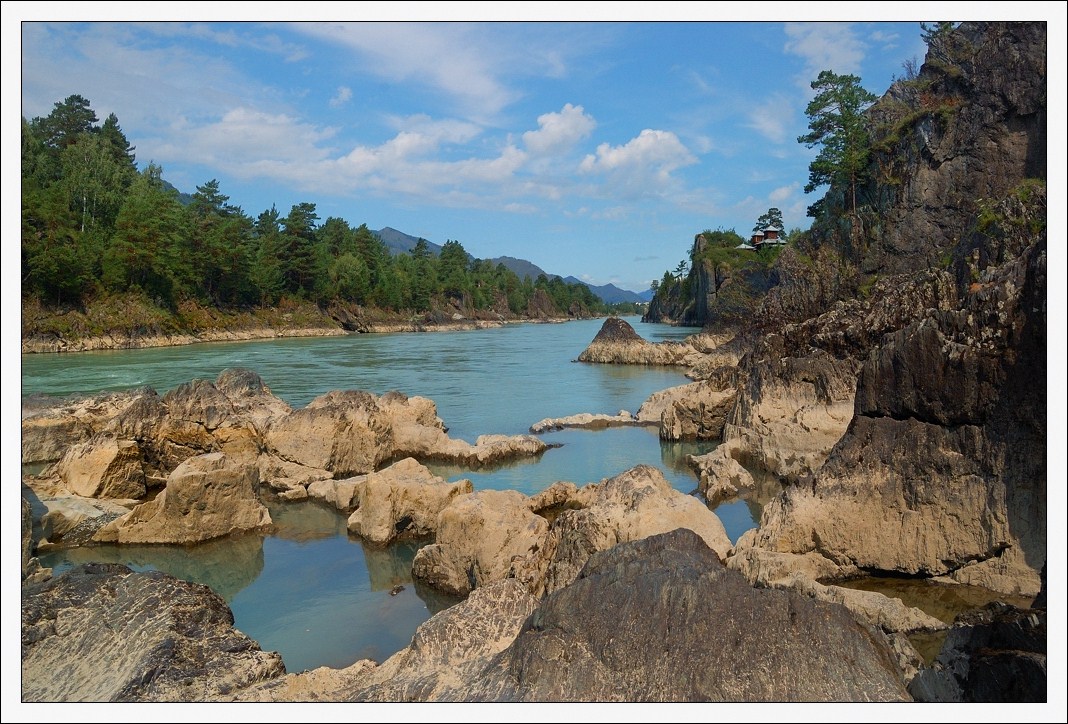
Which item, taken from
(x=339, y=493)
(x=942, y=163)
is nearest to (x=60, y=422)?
(x=339, y=493)

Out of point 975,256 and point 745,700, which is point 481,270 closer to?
point 975,256

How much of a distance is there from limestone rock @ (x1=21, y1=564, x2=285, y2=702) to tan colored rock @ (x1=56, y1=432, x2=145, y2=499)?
21.6ft

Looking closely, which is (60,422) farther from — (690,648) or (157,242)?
(157,242)

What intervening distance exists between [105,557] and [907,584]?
901 cm

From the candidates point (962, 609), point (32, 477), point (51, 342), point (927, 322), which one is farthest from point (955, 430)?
point (51, 342)

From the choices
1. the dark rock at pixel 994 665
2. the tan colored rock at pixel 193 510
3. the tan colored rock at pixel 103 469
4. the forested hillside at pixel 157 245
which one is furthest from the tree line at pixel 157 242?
the dark rock at pixel 994 665

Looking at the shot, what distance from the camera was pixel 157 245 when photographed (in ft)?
152

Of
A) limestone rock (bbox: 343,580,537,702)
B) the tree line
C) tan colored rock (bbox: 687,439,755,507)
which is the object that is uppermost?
the tree line

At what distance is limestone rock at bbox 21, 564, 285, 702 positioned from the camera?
159 inches

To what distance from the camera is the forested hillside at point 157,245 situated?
125 feet

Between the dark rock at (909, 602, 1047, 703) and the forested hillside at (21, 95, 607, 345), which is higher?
the forested hillside at (21, 95, 607, 345)

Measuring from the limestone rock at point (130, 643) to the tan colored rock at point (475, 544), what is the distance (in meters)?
2.89

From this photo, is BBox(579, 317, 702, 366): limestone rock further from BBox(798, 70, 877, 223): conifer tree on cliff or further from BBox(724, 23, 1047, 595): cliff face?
BBox(724, 23, 1047, 595): cliff face

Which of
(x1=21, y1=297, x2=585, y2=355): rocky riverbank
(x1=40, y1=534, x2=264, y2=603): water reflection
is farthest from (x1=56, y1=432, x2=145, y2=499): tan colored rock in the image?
(x1=21, y1=297, x2=585, y2=355): rocky riverbank
